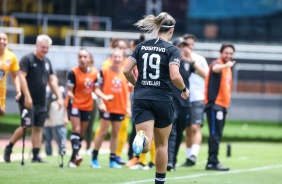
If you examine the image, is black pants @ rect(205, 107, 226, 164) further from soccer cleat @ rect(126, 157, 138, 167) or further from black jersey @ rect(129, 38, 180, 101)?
black jersey @ rect(129, 38, 180, 101)

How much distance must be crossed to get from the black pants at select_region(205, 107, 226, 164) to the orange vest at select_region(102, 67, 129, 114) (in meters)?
1.60

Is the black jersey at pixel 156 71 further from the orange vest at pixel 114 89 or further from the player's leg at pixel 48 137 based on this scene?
the player's leg at pixel 48 137

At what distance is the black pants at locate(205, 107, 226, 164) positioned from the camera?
1667 centimetres

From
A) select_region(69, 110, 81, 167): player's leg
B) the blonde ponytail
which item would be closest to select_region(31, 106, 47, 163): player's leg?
select_region(69, 110, 81, 167): player's leg

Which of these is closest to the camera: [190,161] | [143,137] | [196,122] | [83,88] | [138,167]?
[143,137]

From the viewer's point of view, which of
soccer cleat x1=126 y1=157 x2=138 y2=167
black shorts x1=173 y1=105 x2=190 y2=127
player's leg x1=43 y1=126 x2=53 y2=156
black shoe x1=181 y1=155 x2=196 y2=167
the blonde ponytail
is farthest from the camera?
player's leg x1=43 y1=126 x2=53 y2=156

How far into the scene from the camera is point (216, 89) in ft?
55.0

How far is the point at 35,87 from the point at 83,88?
876mm

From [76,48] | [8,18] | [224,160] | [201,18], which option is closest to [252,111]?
[201,18]

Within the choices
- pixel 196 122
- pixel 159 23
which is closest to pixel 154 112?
pixel 159 23

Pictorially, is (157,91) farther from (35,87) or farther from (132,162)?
(35,87)

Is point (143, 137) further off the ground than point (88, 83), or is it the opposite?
point (88, 83)

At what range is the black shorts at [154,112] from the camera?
11852mm

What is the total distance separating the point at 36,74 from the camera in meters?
16.9
